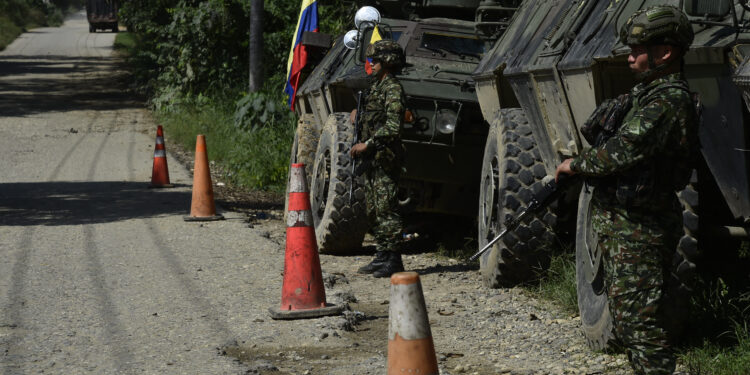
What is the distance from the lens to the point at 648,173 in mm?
3908

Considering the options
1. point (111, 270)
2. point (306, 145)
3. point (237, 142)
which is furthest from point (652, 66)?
point (237, 142)

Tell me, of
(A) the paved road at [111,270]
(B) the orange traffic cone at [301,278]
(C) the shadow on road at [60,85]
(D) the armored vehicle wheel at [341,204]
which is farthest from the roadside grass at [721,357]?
(C) the shadow on road at [60,85]

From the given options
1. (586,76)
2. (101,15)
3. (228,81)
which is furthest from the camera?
(101,15)

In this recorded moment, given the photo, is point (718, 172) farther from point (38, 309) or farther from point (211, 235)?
Result: point (211, 235)

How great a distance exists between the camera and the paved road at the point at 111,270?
17.4 feet

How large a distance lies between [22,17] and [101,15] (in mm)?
10040

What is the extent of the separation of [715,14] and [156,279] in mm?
4335

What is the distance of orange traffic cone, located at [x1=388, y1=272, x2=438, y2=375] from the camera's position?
3600mm

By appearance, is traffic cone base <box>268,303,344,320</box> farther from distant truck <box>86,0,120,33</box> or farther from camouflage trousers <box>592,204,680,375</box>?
distant truck <box>86,0,120,33</box>

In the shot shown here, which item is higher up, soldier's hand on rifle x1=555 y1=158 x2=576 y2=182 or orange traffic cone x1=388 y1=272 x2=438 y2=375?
soldier's hand on rifle x1=555 y1=158 x2=576 y2=182

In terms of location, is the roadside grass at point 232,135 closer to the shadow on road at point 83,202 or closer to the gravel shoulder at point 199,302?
the gravel shoulder at point 199,302

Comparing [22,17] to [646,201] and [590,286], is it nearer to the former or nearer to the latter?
[590,286]

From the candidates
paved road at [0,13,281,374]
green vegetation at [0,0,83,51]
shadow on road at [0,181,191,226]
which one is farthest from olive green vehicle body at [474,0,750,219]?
green vegetation at [0,0,83,51]

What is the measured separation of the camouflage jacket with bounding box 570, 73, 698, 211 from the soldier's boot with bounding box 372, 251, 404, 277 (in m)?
3.62
